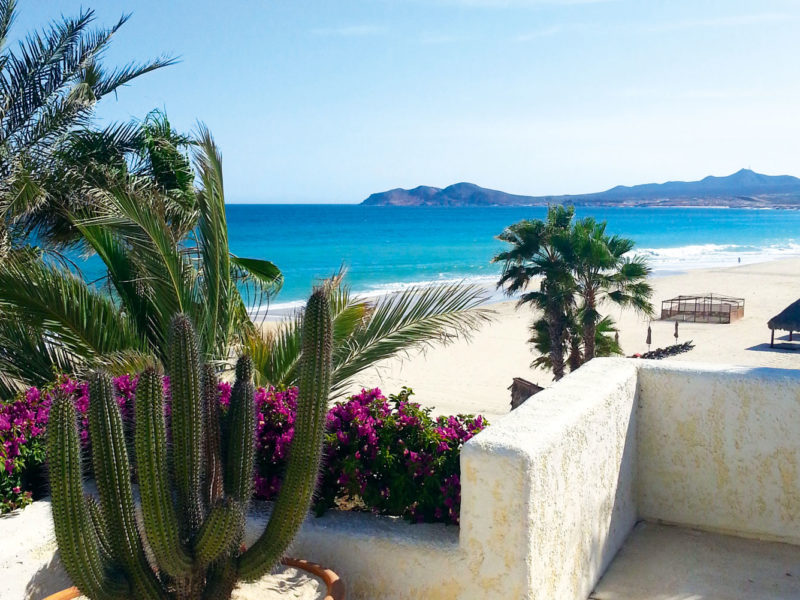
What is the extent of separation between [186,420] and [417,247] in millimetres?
77484

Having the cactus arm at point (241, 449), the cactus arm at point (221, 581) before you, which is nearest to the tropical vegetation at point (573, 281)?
the cactus arm at point (241, 449)

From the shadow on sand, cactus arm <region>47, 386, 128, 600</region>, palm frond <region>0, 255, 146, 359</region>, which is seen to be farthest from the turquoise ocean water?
cactus arm <region>47, 386, 128, 600</region>

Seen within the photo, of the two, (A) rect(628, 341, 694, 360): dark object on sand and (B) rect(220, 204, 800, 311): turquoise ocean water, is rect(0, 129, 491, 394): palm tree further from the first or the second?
(B) rect(220, 204, 800, 311): turquoise ocean water

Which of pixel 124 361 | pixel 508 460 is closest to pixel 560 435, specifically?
pixel 508 460

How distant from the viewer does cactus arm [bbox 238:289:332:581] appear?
311 cm

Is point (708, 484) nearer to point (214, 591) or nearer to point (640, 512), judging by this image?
point (640, 512)

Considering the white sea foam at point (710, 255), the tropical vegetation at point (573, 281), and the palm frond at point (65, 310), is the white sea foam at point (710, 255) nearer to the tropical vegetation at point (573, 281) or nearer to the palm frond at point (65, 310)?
the tropical vegetation at point (573, 281)

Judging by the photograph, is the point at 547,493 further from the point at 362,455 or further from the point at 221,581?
the point at 221,581

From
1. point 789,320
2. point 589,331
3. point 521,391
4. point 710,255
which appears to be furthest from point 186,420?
point 710,255

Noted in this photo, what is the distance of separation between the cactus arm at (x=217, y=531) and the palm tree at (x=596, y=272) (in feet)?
46.3

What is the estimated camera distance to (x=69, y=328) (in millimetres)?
5547

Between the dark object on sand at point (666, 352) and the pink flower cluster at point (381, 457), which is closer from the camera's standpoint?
the pink flower cluster at point (381, 457)

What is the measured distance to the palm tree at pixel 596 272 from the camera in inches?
650

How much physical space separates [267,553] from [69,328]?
3134 mm
